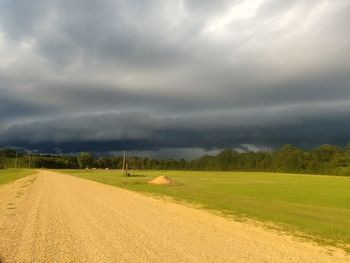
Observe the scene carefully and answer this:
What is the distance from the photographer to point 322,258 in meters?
12.7

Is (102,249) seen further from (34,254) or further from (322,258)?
(322,258)

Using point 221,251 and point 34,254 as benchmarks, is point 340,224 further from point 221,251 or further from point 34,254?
point 34,254

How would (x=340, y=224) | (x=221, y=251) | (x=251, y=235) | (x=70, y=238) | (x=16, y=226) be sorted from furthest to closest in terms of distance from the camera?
(x=340, y=224) < (x=16, y=226) < (x=251, y=235) < (x=70, y=238) < (x=221, y=251)

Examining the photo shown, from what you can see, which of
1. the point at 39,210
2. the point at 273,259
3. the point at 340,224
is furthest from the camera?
the point at 39,210

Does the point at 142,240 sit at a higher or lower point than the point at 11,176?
lower

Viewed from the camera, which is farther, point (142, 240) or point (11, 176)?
point (11, 176)

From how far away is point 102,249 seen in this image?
1325 centimetres

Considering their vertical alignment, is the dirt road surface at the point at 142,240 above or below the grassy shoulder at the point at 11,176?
below

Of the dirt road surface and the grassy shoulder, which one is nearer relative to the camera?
the dirt road surface

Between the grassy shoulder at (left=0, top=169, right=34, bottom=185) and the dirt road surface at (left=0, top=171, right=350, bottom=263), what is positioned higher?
the grassy shoulder at (left=0, top=169, right=34, bottom=185)

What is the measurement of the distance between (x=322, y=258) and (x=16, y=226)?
487 inches

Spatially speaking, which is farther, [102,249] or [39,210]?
[39,210]

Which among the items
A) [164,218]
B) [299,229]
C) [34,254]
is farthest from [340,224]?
[34,254]

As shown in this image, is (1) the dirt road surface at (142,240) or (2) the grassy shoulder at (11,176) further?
(2) the grassy shoulder at (11,176)
